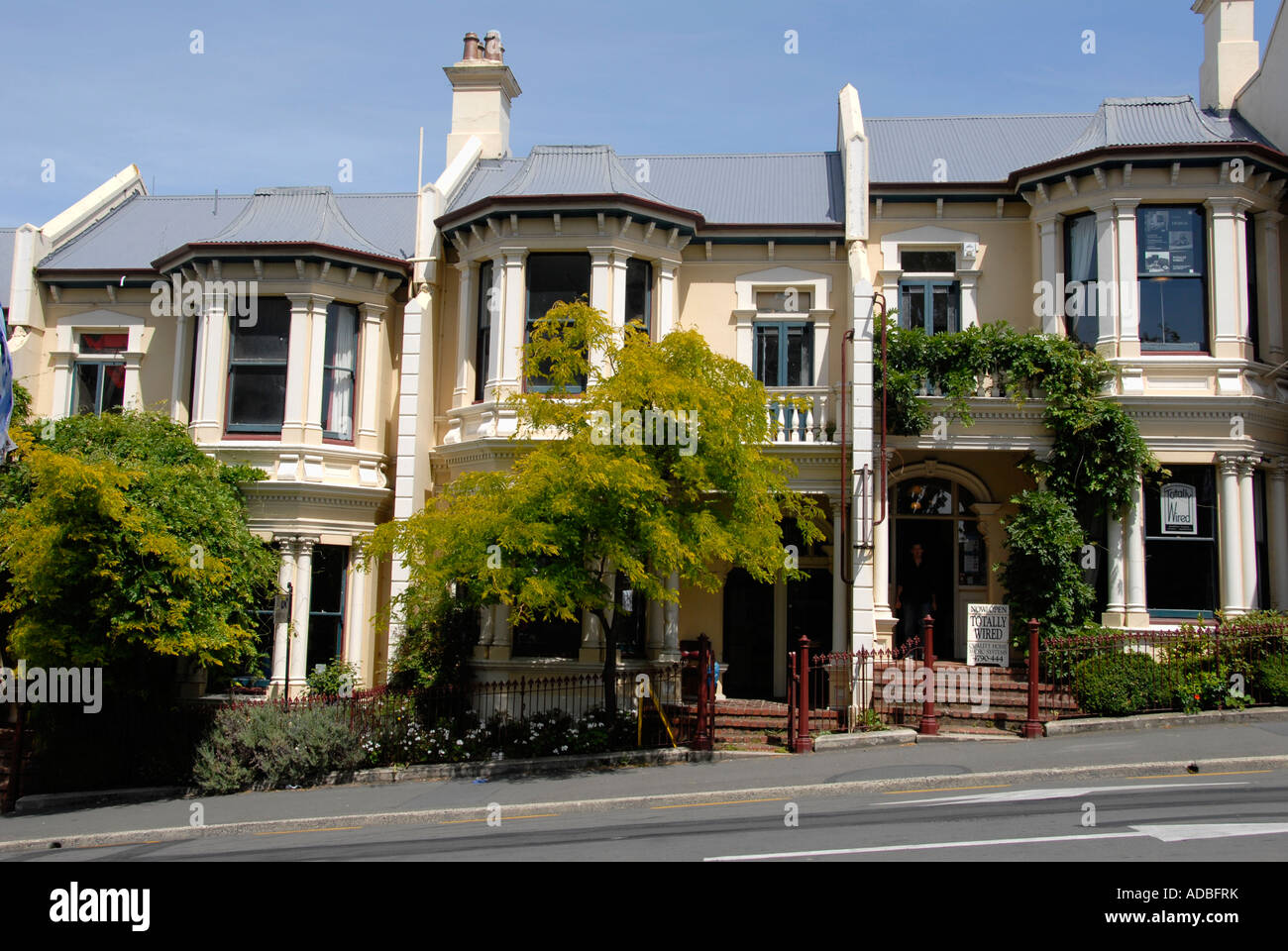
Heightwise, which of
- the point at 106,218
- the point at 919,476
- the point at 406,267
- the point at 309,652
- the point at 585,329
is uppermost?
the point at 106,218

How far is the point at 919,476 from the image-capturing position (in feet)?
61.4

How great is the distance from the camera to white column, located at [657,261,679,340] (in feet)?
58.5

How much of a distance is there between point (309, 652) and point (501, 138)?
421 inches

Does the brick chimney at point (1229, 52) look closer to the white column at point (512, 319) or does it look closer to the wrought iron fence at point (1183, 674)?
the wrought iron fence at point (1183, 674)

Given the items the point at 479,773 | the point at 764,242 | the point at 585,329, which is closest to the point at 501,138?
the point at 764,242

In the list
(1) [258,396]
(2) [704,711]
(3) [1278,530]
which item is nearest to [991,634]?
(3) [1278,530]

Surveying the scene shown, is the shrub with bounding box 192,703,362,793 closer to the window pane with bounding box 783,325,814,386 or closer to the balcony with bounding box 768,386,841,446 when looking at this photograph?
the balcony with bounding box 768,386,841,446

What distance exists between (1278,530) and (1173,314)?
358 centimetres

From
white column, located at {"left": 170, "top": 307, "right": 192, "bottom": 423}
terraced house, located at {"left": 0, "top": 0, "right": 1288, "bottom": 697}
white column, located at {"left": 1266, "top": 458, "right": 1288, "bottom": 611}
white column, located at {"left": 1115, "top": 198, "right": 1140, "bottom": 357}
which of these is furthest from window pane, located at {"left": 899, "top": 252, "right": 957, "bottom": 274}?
white column, located at {"left": 170, "top": 307, "right": 192, "bottom": 423}

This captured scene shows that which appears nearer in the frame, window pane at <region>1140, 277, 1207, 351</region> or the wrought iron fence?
the wrought iron fence

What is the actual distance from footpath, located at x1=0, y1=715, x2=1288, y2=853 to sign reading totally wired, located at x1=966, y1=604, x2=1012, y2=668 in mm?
2377

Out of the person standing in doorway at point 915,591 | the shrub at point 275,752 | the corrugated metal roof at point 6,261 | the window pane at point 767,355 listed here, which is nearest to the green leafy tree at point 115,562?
the shrub at point 275,752

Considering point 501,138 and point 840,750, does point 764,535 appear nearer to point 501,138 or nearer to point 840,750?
point 840,750

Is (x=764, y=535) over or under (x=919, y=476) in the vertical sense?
under
